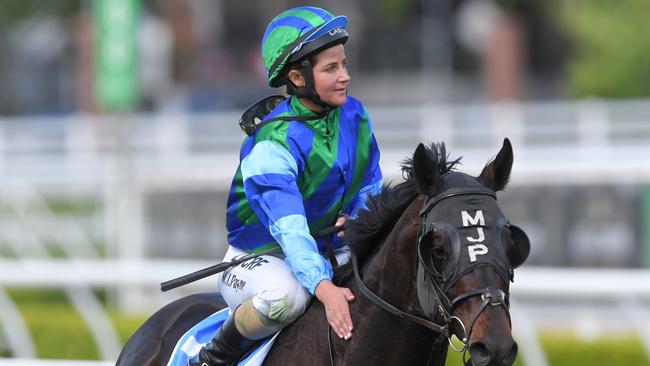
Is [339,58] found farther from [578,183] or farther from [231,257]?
[578,183]

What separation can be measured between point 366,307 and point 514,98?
25.7 metres

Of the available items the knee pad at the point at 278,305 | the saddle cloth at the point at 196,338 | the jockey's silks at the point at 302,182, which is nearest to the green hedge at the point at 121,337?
the saddle cloth at the point at 196,338

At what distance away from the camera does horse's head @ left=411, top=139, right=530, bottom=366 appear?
301 centimetres

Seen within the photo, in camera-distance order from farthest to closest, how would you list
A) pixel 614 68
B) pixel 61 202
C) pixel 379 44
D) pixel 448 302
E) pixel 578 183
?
pixel 379 44 → pixel 614 68 → pixel 61 202 → pixel 578 183 → pixel 448 302

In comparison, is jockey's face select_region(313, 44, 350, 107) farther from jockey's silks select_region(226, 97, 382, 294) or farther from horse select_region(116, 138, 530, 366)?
horse select_region(116, 138, 530, 366)

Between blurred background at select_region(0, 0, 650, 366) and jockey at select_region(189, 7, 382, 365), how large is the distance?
5.24ft

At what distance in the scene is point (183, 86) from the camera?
31.2 meters

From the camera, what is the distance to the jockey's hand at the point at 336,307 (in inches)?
138

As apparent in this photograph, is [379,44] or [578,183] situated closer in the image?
[578,183]

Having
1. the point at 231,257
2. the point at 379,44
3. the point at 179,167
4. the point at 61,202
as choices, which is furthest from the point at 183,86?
the point at 231,257

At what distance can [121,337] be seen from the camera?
27.9 ft

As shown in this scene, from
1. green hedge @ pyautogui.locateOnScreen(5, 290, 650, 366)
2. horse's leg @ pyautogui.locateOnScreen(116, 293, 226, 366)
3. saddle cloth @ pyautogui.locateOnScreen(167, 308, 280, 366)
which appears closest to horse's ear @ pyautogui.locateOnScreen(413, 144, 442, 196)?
saddle cloth @ pyautogui.locateOnScreen(167, 308, 280, 366)

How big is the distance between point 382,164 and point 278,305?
26.3 feet

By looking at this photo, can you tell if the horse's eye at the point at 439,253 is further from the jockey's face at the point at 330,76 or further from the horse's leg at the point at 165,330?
the horse's leg at the point at 165,330
